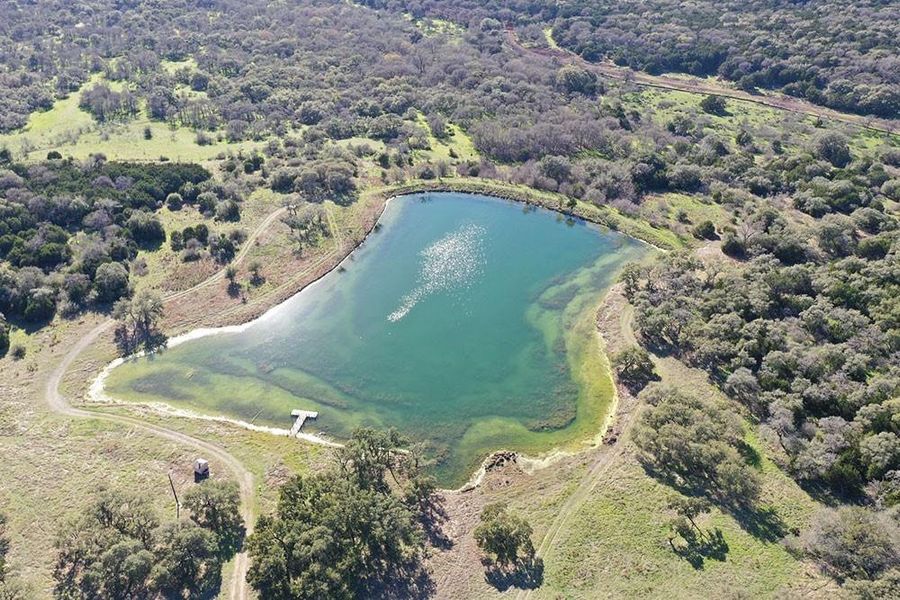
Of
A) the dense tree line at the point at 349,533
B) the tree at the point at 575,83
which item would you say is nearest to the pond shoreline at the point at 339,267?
the dense tree line at the point at 349,533

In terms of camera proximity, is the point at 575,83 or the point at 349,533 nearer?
the point at 349,533

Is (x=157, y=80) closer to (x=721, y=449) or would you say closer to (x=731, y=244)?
(x=731, y=244)

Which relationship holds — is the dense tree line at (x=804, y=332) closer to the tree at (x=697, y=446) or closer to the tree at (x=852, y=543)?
the tree at (x=697, y=446)

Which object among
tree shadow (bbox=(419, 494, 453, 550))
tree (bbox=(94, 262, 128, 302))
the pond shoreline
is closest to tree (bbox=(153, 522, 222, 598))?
the pond shoreline

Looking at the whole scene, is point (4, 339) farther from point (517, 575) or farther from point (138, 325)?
point (517, 575)

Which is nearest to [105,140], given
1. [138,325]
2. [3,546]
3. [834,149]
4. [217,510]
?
[138,325]

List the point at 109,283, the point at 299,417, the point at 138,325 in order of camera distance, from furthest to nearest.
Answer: the point at 109,283, the point at 138,325, the point at 299,417

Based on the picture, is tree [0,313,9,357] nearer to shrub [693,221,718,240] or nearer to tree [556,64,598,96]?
shrub [693,221,718,240]
